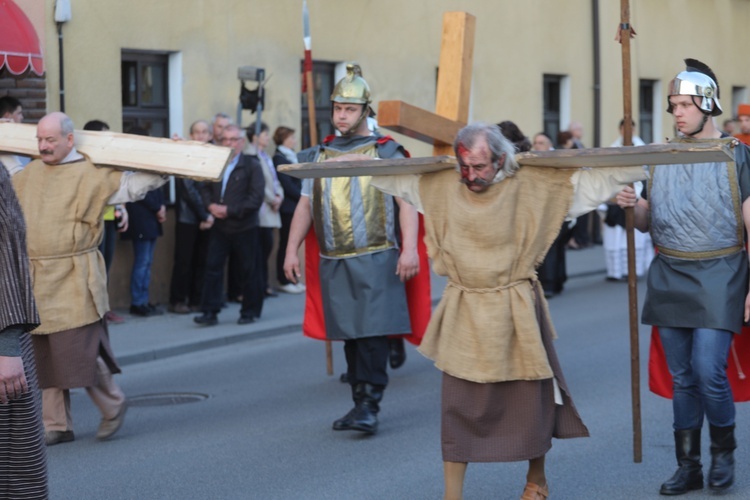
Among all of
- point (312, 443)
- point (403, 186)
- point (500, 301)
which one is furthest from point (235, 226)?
point (500, 301)

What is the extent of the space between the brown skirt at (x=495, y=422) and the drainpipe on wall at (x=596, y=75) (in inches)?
669

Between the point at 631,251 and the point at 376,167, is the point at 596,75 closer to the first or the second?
the point at 631,251

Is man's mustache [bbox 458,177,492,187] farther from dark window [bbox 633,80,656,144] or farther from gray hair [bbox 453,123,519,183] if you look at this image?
dark window [bbox 633,80,656,144]

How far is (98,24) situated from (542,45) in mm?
9395

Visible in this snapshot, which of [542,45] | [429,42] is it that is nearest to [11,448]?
[429,42]

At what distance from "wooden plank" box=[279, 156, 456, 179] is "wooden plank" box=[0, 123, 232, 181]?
1.03 meters

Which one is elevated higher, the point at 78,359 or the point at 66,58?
the point at 66,58

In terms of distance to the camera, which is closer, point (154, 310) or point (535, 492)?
point (535, 492)

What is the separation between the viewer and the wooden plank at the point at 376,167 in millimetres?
5523

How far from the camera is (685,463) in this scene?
6082 mm

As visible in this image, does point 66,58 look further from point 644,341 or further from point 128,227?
point 644,341

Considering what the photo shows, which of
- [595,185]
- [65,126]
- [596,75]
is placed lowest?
[595,185]

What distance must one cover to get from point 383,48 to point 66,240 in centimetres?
1047

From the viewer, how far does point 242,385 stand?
31.4ft
